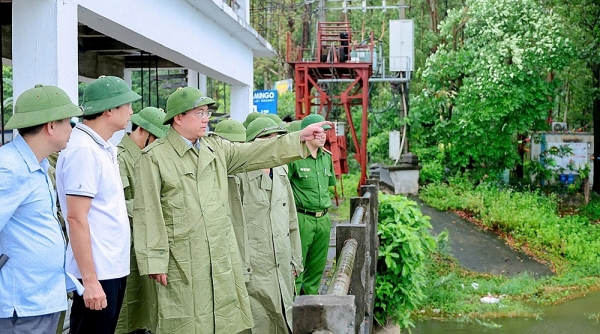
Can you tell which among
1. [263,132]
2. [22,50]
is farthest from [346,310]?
[22,50]

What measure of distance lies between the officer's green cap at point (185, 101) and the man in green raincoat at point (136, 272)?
0.34 metres

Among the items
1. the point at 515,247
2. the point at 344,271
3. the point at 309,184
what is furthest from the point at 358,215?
the point at 515,247

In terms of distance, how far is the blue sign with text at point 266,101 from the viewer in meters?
13.9

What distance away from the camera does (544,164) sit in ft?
63.3

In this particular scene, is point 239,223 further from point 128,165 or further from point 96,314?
point 96,314

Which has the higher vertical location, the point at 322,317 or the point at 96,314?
the point at 322,317

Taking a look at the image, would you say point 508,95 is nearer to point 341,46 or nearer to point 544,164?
point 544,164

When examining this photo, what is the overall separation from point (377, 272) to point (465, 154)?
12.9 metres

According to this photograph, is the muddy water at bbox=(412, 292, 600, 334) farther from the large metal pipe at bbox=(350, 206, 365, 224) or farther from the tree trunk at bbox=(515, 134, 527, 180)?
the tree trunk at bbox=(515, 134, 527, 180)

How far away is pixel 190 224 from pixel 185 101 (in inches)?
26.8

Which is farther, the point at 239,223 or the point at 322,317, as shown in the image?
the point at 239,223

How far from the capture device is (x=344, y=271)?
3781mm

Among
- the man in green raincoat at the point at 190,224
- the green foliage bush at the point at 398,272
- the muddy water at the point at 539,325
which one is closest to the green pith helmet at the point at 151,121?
the man in green raincoat at the point at 190,224

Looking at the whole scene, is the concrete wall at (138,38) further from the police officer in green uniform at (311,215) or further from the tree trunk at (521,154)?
the tree trunk at (521,154)
